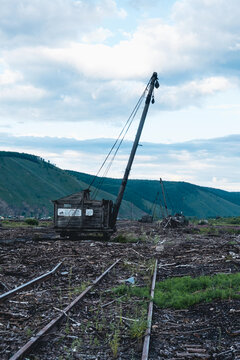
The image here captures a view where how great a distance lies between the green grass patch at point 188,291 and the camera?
9.01m

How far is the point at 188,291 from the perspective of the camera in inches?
405

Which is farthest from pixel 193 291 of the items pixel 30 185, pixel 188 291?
pixel 30 185

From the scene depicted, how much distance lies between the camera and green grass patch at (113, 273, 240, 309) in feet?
29.6

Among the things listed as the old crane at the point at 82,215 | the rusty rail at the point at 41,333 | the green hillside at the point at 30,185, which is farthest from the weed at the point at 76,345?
the green hillside at the point at 30,185

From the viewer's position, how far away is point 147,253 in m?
18.6

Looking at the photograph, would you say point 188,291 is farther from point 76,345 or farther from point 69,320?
point 76,345

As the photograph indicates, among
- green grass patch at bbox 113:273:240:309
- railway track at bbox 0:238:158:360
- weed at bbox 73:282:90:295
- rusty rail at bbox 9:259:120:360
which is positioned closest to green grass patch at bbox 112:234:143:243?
railway track at bbox 0:238:158:360

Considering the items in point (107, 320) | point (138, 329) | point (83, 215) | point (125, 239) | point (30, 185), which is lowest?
point (125, 239)

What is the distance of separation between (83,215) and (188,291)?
14407mm

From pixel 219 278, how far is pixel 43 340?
6.26 metres

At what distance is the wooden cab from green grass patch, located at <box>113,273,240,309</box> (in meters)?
12.9

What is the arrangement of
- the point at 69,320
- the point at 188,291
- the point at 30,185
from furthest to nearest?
the point at 30,185, the point at 188,291, the point at 69,320

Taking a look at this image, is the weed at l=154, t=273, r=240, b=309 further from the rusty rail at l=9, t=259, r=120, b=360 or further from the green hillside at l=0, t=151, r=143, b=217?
the green hillside at l=0, t=151, r=143, b=217

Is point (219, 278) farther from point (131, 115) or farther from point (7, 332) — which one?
point (131, 115)
